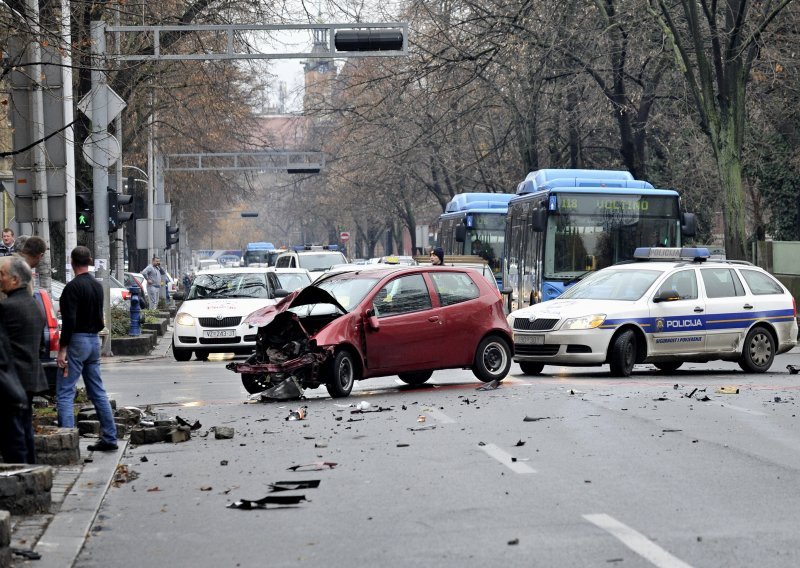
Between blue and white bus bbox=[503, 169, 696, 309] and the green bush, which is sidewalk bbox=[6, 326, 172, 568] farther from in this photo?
blue and white bus bbox=[503, 169, 696, 309]

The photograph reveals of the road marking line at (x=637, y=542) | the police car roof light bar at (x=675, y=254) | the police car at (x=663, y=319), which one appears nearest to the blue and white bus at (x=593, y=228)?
the police car roof light bar at (x=675, y=254)

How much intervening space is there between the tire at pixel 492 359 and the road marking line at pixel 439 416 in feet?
10.9

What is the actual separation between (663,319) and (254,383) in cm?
588

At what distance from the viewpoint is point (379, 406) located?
15398 mm

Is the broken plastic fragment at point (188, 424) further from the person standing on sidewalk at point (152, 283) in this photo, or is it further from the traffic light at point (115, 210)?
the person standing on sidewalk at point (152, 283)

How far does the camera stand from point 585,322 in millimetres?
19188

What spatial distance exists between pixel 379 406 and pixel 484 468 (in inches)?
203

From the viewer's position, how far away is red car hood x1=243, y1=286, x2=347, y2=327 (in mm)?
16734

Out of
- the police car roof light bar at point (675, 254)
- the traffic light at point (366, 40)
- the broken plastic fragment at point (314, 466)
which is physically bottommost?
the broken plastic fragment at point (314, 466)

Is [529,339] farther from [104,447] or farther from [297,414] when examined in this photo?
[104,447]

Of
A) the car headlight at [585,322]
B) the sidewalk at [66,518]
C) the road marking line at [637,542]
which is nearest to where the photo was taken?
the road marking line at [637,542]

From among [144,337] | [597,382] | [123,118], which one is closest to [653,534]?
[597,382]

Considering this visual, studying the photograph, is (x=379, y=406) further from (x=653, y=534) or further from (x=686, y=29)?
(x=686, y=29)

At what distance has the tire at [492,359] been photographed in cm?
1811
